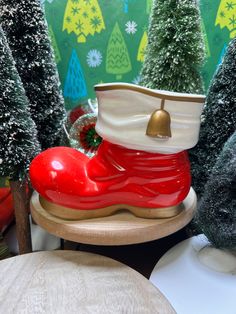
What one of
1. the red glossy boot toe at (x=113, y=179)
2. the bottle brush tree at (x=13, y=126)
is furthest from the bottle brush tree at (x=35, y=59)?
the red glossy boot toe at (x=113, y=179)

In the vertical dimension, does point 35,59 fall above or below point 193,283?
above

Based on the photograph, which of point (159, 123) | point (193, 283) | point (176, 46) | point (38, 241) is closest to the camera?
point (159, 123)

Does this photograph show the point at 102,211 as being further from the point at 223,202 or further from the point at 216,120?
the point at 216,120

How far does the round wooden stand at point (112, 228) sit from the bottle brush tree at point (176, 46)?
29 centimetres

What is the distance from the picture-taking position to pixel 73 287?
0.52m

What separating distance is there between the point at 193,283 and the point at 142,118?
12.0 inches

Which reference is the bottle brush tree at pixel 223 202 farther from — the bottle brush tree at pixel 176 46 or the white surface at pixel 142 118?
the bottle brush tree at pixel 176 46

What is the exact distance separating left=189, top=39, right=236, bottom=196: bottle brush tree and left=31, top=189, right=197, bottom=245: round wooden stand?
0.56 feet

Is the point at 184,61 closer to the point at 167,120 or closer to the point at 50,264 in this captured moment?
the point at 167,120

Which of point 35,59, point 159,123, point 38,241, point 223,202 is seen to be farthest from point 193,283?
point 35,59

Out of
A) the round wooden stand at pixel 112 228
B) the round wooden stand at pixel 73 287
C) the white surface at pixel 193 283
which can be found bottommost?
the white surface at pixel 193 283

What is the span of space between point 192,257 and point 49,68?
0.47m

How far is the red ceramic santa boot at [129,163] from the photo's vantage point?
0.52 m

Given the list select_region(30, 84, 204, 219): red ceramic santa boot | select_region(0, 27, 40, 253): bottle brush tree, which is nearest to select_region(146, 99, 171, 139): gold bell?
select_region(30, 84, 204, 219): red ceramic santa boot
